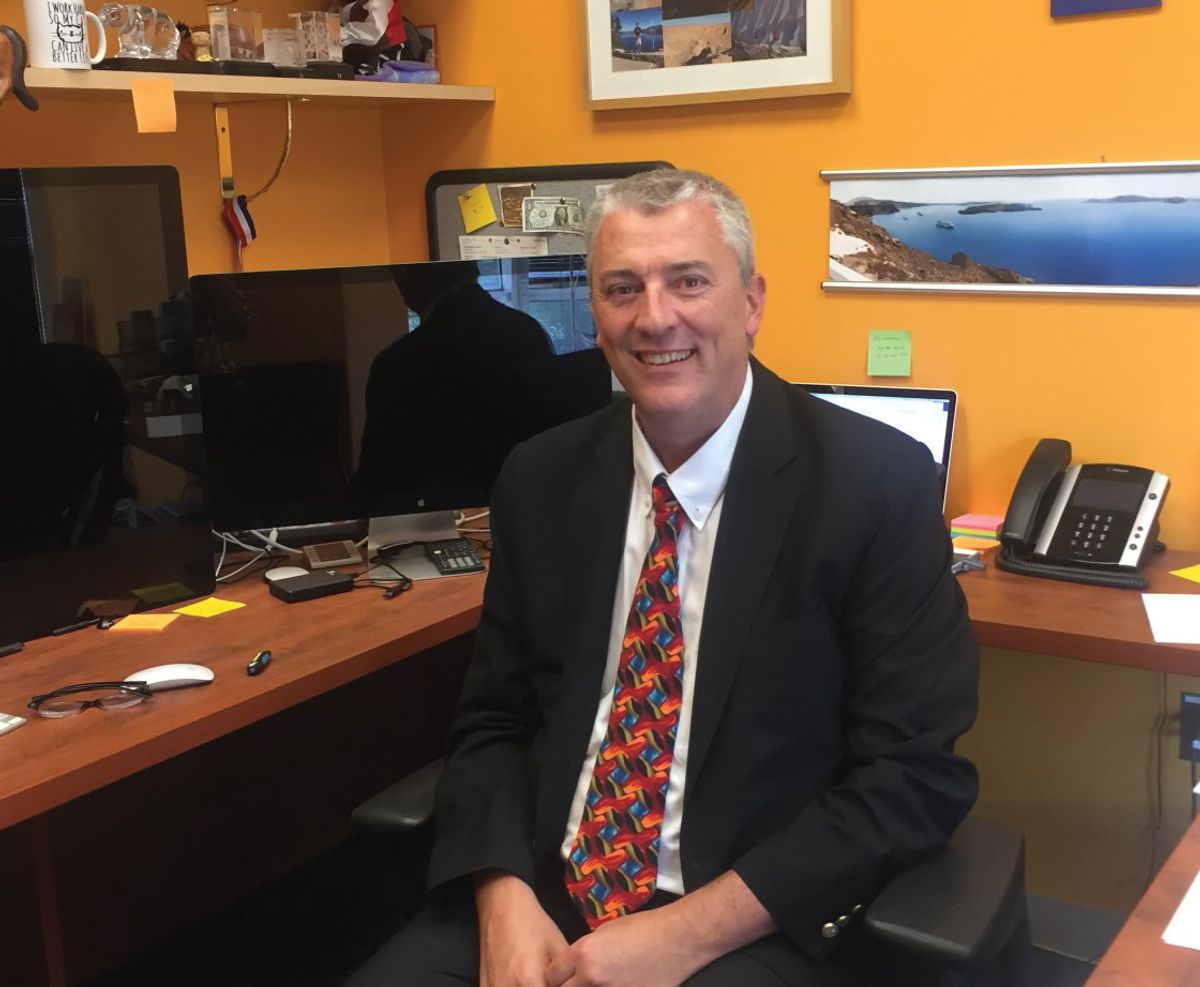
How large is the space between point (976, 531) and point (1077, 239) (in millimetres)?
519

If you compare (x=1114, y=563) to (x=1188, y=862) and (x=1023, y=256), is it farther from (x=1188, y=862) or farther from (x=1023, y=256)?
(x=1188, y=862)

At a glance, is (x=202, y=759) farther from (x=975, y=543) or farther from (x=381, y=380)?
(x=975, y=543)

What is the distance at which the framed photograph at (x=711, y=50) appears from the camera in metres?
2.33

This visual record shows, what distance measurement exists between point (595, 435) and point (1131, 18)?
1.17 m

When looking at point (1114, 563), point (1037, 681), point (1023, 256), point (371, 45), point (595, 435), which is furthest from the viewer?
point (371, 45)

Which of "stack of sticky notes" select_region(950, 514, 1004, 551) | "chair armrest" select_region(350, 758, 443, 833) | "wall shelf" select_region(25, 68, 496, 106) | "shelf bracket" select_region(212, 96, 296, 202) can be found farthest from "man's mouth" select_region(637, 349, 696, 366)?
"shelf bracket" select_region(212, 96, 296, 202)

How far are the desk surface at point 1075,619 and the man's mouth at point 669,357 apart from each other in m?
0.67

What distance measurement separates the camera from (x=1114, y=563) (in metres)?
2.04

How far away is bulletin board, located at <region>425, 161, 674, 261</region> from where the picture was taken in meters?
2.64

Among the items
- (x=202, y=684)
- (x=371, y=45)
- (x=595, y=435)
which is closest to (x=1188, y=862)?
(x=595, y=435)

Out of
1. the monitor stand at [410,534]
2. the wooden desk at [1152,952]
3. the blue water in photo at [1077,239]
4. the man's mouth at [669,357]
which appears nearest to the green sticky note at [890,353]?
the blue water in photo at [1077,239]

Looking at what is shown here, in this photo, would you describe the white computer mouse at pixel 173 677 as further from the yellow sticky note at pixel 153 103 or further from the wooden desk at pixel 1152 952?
the wooden desk at pixel 1152 952

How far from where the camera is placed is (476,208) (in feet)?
9.14

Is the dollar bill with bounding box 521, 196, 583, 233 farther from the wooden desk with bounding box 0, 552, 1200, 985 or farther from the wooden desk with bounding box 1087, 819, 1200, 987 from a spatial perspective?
the wooden desk with bounding box 1087, 819, 1200, 987
